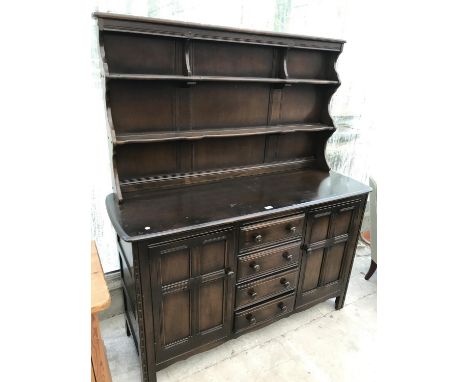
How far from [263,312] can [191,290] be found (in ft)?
1.92

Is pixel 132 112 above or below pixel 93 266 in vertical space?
above

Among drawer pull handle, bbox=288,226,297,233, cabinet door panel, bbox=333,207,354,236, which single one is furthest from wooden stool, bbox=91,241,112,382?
cabinet door panel, bbox=333,207,354,236

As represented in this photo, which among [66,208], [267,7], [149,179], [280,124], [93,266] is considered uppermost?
[267,7]

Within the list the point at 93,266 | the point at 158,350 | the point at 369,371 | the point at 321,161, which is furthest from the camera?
the point at 321,161

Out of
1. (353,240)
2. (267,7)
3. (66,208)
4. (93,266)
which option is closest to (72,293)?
(66,208)

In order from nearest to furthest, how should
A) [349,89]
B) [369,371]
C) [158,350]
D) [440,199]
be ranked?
A: [440,199] < [158,350] < [369,371] < [349,89]

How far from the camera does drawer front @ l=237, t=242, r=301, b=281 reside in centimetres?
167

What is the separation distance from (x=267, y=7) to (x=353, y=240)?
5.59 ft

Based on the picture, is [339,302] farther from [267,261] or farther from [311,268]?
[267,261]

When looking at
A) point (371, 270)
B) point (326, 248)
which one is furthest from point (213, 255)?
point (371, 270)

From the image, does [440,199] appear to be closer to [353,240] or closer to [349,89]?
[353,240]

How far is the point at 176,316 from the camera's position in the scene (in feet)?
5.12

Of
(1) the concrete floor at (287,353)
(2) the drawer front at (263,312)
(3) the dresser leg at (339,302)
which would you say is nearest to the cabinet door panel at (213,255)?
(2) the drawer front at (263,312)

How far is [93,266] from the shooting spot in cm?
128
